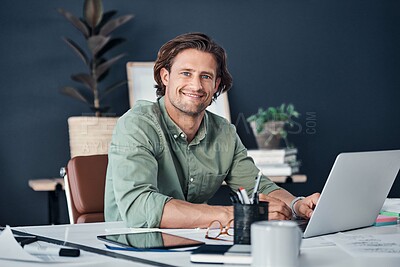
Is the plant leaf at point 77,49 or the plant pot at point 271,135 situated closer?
the plant leaf at point 77,49

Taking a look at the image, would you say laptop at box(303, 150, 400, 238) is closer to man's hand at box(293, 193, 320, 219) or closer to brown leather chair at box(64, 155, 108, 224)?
man's hand at box(293, 193, 320, 219)

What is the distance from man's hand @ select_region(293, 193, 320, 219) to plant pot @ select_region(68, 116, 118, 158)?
1566mm

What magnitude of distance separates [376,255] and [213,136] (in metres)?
1.12

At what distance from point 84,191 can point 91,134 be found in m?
1.08

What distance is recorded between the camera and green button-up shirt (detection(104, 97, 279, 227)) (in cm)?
190

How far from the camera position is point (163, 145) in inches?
85.8

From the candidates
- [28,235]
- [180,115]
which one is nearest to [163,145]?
[180,115]

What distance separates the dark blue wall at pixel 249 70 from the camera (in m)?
3.61

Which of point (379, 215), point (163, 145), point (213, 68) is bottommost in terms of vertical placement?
point (379, 215)

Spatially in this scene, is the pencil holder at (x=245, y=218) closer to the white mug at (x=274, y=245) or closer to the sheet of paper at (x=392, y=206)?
the white mug at (x=274, y=245)

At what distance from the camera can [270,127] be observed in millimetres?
3705

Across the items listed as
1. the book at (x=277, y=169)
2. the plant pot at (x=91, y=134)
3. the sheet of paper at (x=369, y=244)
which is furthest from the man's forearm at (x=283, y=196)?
the plant pot at (x=91, y=134)

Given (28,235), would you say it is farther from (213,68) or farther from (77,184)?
(213,68)

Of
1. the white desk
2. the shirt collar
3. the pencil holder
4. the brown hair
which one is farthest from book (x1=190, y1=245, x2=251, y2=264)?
the brown hair
